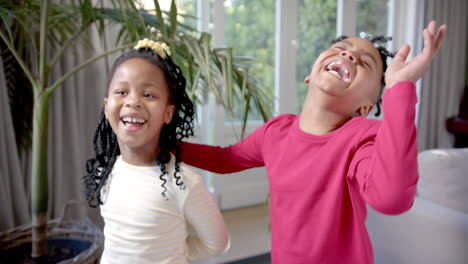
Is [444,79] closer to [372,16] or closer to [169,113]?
[372,16]

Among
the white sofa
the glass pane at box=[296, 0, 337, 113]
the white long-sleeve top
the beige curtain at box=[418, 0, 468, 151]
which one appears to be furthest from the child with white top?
the beige curtain at box=[418, 0, 468, 151]

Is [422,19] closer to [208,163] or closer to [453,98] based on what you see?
[453,98]

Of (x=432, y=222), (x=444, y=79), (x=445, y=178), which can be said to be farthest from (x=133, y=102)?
(x=444, y=79)

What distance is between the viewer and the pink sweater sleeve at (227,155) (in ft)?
3.08

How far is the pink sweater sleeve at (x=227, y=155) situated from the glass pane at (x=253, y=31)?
1.90 m

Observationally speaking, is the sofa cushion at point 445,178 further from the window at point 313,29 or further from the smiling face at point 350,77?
the window at point 313,29

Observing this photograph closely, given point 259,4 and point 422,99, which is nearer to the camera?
point 259,4

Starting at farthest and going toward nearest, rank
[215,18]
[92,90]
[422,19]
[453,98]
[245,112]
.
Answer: [453,98] → [422,19] → [215,18] → [92,90] → [245,112]

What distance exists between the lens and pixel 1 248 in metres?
1.31

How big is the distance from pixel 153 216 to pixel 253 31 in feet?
8.25

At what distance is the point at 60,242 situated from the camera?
1387mm

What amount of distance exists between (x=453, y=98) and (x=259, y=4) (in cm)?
251

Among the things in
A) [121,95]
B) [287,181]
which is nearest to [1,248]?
[121,95]

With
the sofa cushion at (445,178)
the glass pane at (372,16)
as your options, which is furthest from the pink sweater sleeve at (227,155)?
the glass pane at (372,16)
